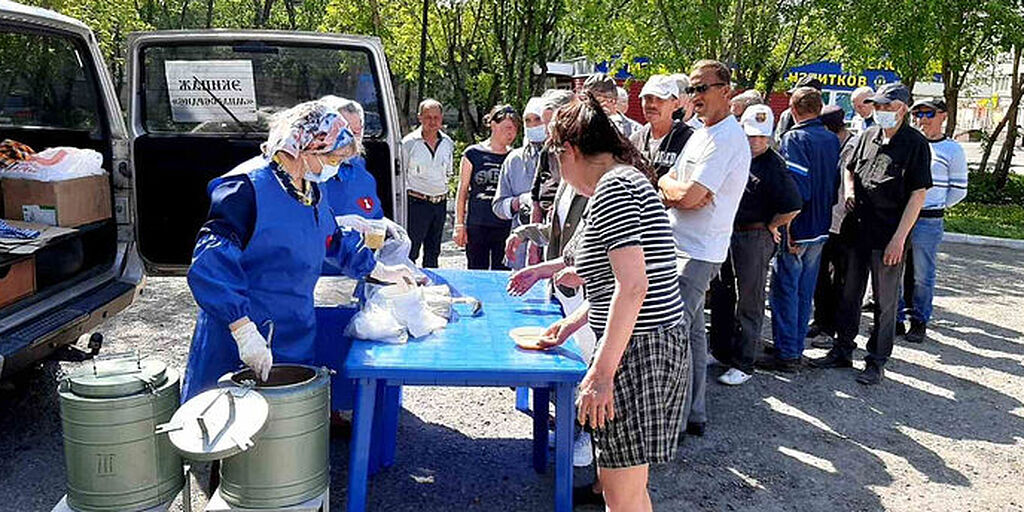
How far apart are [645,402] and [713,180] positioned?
5.25 feet

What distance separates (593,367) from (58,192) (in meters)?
3.12

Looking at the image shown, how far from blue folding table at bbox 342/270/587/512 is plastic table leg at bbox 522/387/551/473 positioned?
1.43 ft

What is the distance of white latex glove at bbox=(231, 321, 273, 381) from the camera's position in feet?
8.26

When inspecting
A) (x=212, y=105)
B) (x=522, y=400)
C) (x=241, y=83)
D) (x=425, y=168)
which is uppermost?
(x=241, y=83)

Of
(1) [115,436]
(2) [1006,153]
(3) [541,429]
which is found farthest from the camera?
(2) [1006,153]

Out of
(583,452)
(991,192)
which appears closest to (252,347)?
(583,452)

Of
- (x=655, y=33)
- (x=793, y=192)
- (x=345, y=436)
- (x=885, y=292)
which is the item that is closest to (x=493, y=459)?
(x=345, y=436)

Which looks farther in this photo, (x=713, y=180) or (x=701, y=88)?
(x=701, y=88)

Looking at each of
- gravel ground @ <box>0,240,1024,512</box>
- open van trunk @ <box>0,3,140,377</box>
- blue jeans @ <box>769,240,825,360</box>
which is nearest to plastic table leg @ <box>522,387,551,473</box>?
gravel ground @ <box>0,240,1024,512</box>

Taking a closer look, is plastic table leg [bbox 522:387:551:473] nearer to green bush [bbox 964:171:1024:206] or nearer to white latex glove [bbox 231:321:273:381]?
white latex glove [bbox 231:321:273:381]

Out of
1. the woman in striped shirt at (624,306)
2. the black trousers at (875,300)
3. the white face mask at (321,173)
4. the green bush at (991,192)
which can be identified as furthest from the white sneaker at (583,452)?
the green bush at (991,192)

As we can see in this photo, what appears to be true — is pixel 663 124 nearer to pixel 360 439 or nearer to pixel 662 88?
pixel 662 88

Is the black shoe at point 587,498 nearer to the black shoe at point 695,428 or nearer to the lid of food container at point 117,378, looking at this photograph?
the black shoe at point 695,428

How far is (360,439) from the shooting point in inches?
111
